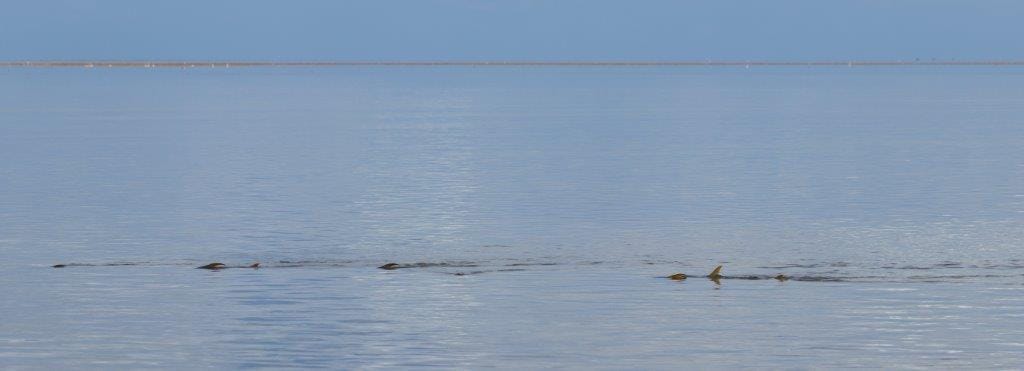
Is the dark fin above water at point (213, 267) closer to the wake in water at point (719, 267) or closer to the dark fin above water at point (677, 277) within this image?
the wake in water at point (719, 267)

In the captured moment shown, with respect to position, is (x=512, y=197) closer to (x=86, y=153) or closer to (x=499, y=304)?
(x=499, y=304)

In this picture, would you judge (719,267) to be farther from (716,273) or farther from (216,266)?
(216,266)

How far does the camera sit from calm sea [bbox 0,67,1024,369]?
2306 centimetres

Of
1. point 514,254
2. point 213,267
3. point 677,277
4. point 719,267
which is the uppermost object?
point 514,254

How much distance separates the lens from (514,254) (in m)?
33.7

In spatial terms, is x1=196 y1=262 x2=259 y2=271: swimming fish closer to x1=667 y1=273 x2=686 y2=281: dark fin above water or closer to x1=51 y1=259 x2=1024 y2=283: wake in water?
x1=51 y1=259 x2=1024 y2=283: wake in water

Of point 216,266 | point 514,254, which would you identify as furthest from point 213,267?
point 514,254

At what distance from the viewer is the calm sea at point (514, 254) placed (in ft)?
75.6

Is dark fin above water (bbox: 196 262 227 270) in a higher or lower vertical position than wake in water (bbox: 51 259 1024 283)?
lower

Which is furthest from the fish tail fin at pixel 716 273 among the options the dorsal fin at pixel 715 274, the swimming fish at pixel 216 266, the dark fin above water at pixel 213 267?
the dark fin above water at pixel 213 267

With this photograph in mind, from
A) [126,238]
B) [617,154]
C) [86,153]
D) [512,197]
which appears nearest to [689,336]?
[126,238]

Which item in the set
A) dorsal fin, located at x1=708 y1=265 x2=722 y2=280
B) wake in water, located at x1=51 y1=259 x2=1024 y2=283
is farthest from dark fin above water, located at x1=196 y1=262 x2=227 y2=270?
dorsal fin, located at x1=708 y1=265 x2=722 y2=280

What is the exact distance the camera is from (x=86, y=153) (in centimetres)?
6762

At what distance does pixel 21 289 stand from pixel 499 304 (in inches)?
296
